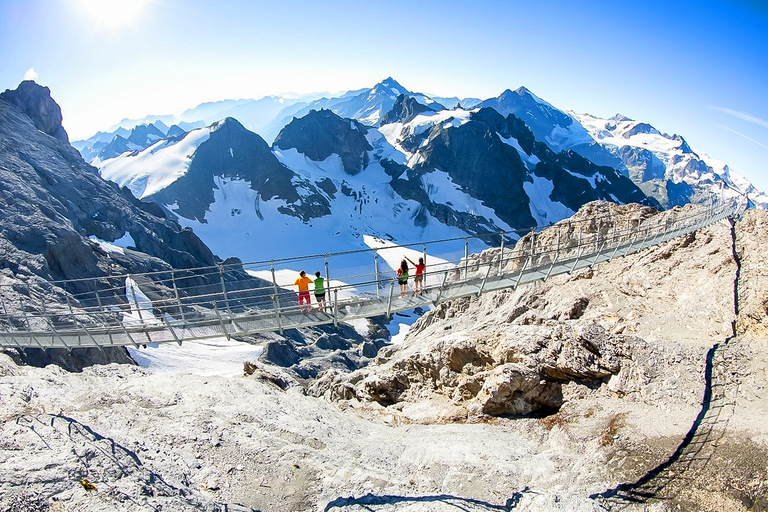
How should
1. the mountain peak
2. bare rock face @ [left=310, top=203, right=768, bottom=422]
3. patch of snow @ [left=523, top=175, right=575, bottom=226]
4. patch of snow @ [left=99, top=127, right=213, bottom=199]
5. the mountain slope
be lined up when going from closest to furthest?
bare rock face @ [left=310, top=203, right=768, bottom=422] → the mountain slope → the mountain peak → patch of snow @ [left=99, top=127, right=213, bottom=199] → patch of snow @ [left=523, top=175, right=575, bottom=226]

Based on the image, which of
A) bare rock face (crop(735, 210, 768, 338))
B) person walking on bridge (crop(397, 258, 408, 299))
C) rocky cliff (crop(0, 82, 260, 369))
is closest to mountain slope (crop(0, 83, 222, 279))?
rocky cliff (crop(0, 82, 260, 369))

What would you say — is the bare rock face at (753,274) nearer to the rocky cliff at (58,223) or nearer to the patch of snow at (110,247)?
the rocky cliff at (58,223)

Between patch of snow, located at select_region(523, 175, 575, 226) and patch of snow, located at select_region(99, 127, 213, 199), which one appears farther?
patch of snow, located at select_region(523, 175, 575, 226)

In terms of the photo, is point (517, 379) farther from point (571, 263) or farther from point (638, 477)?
point (571, 263)

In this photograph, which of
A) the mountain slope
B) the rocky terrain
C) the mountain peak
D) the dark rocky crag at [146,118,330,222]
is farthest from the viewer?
the dark rocky crag at [146,118,330,222]

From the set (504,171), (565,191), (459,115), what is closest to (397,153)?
(459,115)

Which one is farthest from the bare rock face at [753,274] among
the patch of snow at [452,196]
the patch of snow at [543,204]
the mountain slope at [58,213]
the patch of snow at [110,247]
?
the patch of snow at [543,204]

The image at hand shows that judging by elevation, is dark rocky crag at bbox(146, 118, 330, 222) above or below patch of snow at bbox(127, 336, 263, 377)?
above

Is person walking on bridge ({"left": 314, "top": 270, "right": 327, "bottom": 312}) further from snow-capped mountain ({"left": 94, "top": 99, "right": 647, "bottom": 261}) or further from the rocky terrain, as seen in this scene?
snow-capped mountain ({"left": 94, "top": 99, "right": 647, "bottom": 261})
